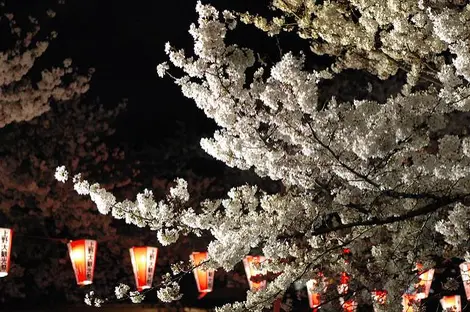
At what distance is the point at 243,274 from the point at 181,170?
4.61m

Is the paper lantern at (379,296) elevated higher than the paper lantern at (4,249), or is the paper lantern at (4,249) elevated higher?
the paper lantern at (4,249)

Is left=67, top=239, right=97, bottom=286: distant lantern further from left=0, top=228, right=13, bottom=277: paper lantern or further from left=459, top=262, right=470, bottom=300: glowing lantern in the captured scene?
left=459, top=262, right=470, bottom=300: glowing lantern

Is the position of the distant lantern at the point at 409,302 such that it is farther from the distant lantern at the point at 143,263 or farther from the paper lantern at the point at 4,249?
the paper lantern at the point at 4,249

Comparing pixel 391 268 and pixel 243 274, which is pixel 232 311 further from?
pixel 243 274

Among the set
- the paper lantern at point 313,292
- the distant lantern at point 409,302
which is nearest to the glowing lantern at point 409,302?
the distant lantern at point 409,302

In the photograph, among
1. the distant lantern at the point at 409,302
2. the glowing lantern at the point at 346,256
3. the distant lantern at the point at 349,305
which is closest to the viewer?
the distant lantern at the point at 349,305

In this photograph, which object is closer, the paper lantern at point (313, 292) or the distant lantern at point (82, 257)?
the paper lantern at point (313, 292)

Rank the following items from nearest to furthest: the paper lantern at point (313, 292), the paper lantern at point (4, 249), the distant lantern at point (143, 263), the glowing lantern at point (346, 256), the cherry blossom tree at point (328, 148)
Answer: the cherry blossom tree at point (328, 148) < the paper lantern at point (313, 292) < the glowing lantern at point (346, 256) < the paper lantern at point (4, 249) < the distant lantern at point (143, 263)

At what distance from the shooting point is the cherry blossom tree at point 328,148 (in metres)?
4.86

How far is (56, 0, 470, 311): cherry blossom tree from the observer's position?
4.86 metres

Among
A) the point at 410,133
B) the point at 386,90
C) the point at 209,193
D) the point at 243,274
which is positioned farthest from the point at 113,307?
the point at 410,133

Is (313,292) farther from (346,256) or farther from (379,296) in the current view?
(379,296)

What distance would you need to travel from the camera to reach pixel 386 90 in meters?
19.4

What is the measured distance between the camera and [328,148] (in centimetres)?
512
